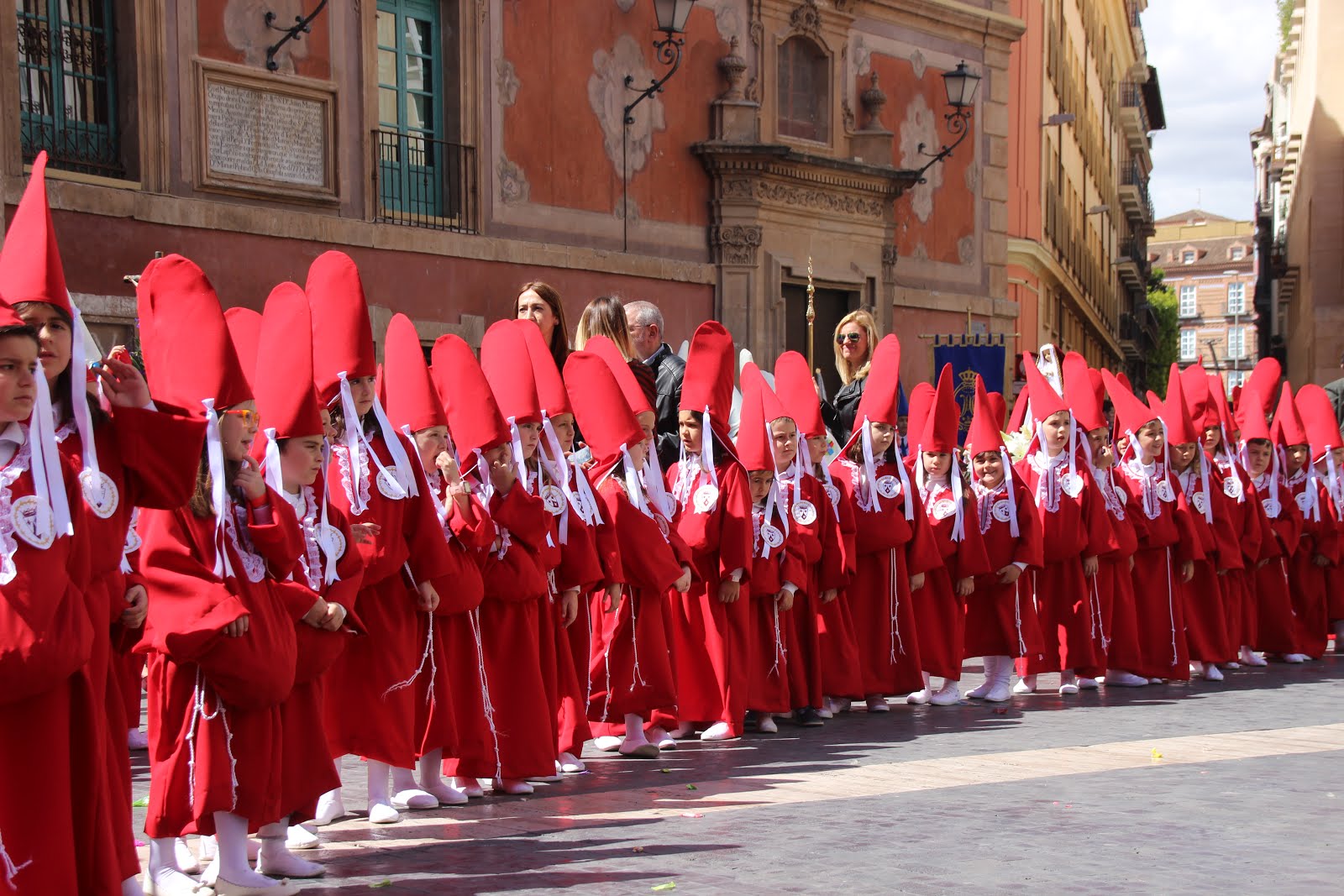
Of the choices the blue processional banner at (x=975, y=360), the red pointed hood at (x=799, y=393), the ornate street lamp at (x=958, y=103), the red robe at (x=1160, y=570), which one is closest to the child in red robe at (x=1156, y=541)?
the red robe at (x=1160, y=570)

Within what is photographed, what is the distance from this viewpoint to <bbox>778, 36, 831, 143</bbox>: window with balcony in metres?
22.9

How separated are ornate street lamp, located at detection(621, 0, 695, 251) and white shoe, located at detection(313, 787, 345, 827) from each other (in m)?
13.7

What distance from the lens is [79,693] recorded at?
5188mm

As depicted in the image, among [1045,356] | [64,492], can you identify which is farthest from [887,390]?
[64,492]

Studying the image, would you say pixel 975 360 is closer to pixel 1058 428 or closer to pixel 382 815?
pixel 1058 428

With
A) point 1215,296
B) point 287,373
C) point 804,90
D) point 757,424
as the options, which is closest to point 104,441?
point 287,373

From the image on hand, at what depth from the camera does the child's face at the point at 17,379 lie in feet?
16.6

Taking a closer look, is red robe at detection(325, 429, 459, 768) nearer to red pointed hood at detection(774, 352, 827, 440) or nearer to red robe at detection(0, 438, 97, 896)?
red robe at detection(0, 438, 97, 896)

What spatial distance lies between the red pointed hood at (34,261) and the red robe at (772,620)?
5030 mm

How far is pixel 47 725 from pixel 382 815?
2352 mm

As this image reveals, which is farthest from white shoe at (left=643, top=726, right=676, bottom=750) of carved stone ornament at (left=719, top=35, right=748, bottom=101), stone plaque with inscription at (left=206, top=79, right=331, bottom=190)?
carved stone ornament at (left=719, top=35, right=748, bottom=101)

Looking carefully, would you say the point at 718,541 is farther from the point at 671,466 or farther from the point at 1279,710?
the point at 1279,710

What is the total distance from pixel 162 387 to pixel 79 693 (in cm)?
116

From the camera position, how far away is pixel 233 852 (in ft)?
19.3
